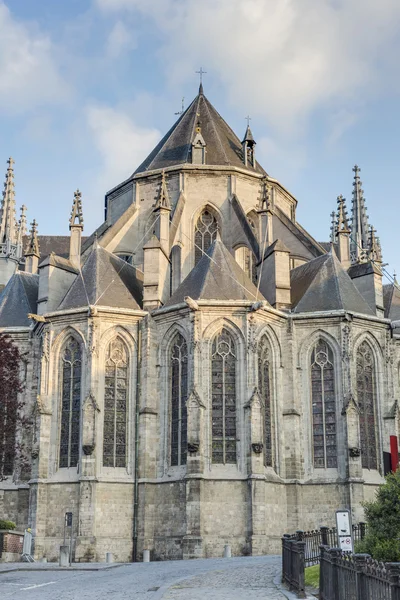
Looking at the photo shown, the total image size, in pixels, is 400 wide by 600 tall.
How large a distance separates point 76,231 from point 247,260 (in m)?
7.88

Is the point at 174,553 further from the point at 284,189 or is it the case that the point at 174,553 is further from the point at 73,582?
the point at 284,189

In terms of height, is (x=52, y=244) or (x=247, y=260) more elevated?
(x=52, y=244)

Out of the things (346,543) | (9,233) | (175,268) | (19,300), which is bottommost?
(346,543)

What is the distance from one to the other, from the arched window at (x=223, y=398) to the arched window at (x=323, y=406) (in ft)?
12.2

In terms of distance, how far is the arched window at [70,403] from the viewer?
106ft

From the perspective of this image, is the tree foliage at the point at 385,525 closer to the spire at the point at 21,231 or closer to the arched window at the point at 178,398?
the arched window at the point at 178,398

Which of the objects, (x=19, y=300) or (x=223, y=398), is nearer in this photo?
(x=223, y=398)

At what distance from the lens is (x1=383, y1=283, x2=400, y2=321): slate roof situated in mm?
38406

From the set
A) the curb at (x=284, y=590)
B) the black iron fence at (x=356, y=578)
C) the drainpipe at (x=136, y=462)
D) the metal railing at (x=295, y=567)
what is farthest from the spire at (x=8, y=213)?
the black iron fence at (x=356, y=578)

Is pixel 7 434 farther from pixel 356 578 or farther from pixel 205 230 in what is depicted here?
pixel 356 578

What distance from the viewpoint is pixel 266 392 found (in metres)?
33.0

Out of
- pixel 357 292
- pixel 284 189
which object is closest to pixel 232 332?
pixel 357 292

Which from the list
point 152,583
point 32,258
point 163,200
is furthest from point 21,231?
point 152,583

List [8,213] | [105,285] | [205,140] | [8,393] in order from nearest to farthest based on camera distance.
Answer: [8,393]
[105,285]
[205,140]
[8,213]
